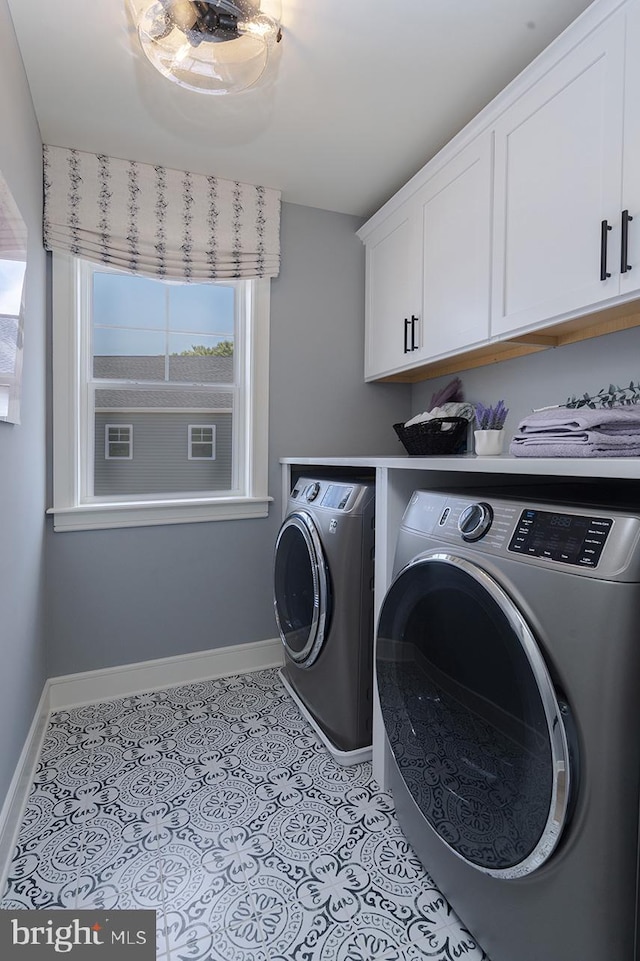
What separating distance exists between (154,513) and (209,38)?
1715 mm

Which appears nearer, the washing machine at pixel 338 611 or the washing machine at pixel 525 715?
the washing machine at pixel 525 715

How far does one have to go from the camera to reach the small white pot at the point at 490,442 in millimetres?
1734

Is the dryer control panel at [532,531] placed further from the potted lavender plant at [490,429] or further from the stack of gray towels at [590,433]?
the potted lavender plant at [490,429]

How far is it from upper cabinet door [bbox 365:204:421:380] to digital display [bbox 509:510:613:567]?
139 centimetres

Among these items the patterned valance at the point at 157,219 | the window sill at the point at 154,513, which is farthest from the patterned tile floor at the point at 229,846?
the patterned valance at the point at 157,219

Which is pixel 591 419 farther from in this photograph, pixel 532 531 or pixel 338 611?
pixel 338 611

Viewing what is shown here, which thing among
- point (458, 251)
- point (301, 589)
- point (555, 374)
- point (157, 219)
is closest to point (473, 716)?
point (301, 589)

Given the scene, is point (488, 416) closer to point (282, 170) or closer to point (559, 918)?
point (282, 170)

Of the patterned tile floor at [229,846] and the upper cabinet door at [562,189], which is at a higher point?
the upper cabinet door at [562,189]

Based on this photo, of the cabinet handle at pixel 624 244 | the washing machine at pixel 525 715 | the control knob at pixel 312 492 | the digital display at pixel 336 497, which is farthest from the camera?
the control knob at pixel 312 492

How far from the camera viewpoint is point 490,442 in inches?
68.7

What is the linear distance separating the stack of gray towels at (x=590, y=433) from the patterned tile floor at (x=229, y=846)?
44.8 inches

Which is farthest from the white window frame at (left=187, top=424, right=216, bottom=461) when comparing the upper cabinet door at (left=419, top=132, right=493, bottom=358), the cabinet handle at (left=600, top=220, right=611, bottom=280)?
the cabinet handle at (left=600, top=220, right=611, bottom=280)

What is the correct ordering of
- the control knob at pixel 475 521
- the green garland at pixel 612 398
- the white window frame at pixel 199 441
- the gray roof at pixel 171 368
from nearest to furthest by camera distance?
the control knob at pixel 475 521
the green garland at pixel 612 398
the gray roof at pixel 171 368
the white window frame at pixel 199 441
